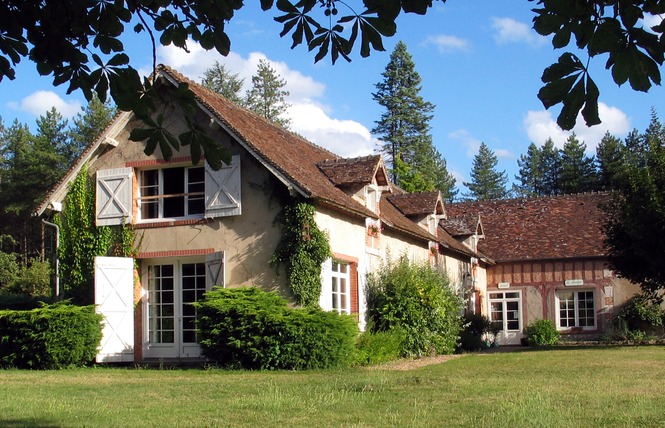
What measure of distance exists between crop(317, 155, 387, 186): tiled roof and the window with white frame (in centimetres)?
201

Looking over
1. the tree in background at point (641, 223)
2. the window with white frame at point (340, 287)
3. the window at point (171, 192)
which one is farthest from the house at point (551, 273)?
the window at point (171, 192)

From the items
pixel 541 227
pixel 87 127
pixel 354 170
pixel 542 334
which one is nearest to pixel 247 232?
pixel 354 170

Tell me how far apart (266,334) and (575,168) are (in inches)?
1973

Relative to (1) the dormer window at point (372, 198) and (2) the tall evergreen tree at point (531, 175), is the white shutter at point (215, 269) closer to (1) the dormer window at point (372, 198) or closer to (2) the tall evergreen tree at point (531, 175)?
(1) the dormer window at point (372, 198)

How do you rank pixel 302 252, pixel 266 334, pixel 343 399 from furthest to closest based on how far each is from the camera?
pixel 302 252 < pixel 266 334 < pixel 343 399

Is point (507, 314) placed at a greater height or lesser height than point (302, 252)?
lesser

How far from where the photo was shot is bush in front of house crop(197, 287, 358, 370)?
14156 millimetres

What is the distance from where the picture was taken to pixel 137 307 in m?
17.3

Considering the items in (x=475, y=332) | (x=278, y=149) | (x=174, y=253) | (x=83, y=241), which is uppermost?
(x=278, y=149)

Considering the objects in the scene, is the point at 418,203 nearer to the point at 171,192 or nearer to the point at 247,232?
the point at 247,232

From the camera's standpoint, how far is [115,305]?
16.8 meters

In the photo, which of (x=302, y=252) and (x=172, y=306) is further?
(x=172, y=306)

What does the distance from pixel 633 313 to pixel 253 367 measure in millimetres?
17289

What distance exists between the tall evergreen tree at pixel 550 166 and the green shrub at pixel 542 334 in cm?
3791
